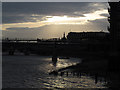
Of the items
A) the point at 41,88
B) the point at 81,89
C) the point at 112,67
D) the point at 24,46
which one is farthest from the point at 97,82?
the point at 24,46

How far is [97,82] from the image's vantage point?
3856cm

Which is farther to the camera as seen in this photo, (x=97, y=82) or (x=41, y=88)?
(x=97, y=82)

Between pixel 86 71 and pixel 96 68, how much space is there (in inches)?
13.5

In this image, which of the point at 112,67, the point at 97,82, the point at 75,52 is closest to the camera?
the point at 75,52

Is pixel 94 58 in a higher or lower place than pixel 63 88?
higher

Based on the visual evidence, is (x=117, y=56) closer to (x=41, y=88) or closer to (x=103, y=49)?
(x=103, y=49)

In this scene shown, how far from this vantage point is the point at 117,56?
6.78 meters

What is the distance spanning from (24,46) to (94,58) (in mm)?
127572

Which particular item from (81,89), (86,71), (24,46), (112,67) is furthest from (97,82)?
(24,46)

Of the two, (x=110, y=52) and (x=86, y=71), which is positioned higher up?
(x=110, y=52)

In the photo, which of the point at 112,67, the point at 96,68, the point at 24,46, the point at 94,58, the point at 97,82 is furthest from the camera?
the point at 24,46

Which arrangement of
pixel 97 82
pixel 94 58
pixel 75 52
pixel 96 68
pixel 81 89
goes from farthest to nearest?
pixel 97 82 → pixel 81 89 → pixel 75 52 → pixel 94 58 → pixel 96 68

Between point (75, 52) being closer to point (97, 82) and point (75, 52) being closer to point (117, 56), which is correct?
point (117, 56)

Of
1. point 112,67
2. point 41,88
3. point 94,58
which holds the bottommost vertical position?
point 41,88
